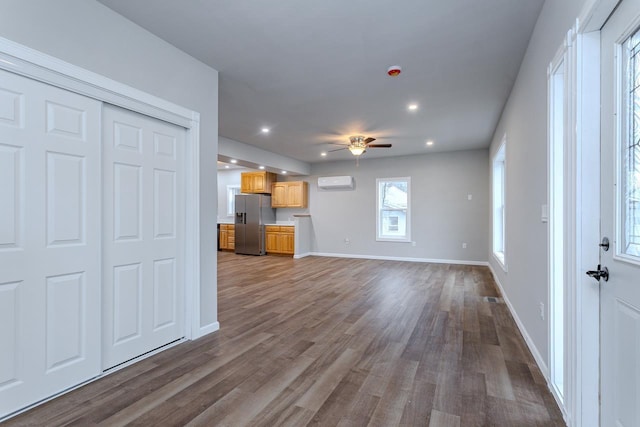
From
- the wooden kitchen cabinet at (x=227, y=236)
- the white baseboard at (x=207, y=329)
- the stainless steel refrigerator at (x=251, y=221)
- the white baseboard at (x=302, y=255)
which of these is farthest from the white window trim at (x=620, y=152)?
the wooden kitchen cabinet at (x=227, y=236)

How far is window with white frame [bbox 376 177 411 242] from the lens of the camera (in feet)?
25.0

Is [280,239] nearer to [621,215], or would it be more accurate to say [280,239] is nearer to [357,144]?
[357,144]

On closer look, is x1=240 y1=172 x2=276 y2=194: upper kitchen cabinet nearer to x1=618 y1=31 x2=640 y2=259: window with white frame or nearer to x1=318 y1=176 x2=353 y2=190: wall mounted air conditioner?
x1=318 y1=176 x2=353 y2=190: wall mounted air conditioner

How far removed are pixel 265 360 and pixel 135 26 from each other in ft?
9.23

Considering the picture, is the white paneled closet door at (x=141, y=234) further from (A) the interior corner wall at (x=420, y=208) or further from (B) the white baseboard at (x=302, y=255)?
(A) the interior corner wall at (x=420, y=208)

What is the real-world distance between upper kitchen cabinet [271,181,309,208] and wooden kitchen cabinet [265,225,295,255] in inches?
28.3

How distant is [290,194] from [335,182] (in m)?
1.45

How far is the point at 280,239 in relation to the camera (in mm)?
8562

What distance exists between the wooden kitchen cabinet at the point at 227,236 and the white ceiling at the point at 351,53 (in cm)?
516

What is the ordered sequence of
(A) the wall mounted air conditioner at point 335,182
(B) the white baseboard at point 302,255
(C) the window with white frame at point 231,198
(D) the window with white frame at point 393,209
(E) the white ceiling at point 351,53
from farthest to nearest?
(C) the window with white frame at point 231,198, (B) the white baseboard at point 302,255, (A) the wall mounted air conditioner at point 335,182, (D) the window with white frame at point 393,209, (E) the white ceiling at point 351,53

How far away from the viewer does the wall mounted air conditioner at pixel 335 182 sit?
7.97 metres

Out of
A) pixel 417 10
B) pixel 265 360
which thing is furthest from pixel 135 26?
pixel 265 360

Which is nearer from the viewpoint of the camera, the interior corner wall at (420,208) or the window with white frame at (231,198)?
the interior corner wall at (420,208)

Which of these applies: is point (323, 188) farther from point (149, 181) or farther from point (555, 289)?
point (555, 289)
